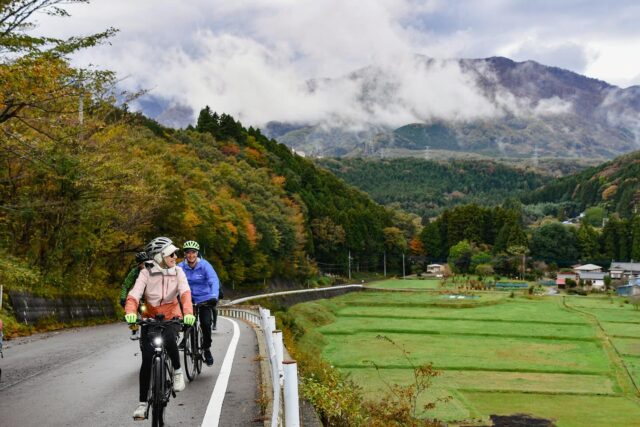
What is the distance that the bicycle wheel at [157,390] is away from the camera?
611cm

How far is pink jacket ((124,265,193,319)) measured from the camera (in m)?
6.71

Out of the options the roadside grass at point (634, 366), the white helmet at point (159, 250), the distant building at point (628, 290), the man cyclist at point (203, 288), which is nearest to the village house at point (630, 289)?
the distant building at point (628, 290)

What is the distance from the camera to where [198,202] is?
49344 millimetres

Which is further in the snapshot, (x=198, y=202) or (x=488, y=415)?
(x=198, y=202)

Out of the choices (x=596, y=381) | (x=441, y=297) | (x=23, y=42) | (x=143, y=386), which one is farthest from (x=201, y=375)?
(x=441, y=297)

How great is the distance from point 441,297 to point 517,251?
130 feet

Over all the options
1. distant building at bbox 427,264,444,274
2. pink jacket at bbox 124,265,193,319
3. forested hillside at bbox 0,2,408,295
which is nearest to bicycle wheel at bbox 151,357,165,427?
pink jacket at bbox 124,265,193,319

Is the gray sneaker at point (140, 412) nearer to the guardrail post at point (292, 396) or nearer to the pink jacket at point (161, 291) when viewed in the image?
the pink jacket at point (161, 291)

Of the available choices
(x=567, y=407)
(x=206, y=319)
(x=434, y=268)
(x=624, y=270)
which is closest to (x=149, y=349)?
(x=206, y=319)

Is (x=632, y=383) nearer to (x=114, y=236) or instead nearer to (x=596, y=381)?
(x=596, y=381)

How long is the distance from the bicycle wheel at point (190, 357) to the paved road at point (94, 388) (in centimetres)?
17

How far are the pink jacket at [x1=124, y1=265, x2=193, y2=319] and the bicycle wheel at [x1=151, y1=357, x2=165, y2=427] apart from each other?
26.7 inches

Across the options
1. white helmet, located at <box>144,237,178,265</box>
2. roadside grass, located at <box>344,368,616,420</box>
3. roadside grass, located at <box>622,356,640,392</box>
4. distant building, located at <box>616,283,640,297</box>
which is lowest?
distant building, located at <box>616,283,640,297</box>

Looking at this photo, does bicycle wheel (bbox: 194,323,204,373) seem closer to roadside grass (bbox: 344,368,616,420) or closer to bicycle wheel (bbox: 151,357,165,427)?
bicycle wheel (bbox: 151,357,165,427)
